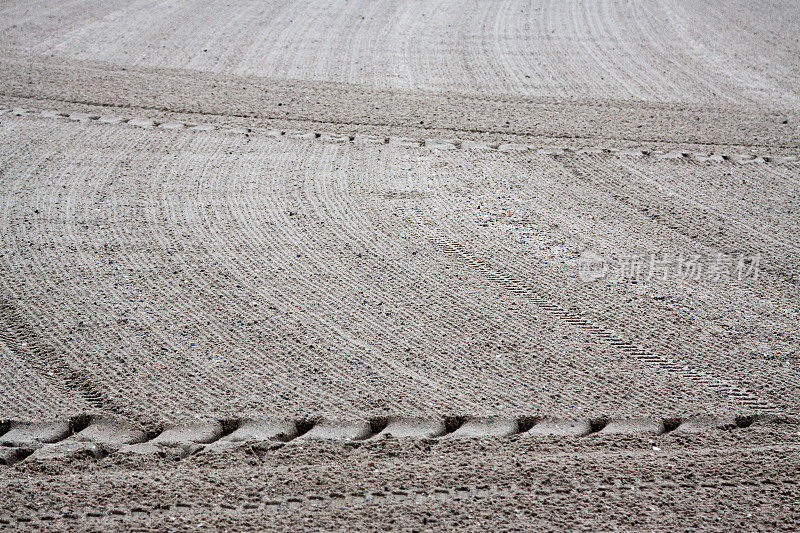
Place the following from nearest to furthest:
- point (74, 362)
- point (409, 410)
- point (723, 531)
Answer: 1. point (723, 531)
2. point (409, 410)
3. point (74, 362)

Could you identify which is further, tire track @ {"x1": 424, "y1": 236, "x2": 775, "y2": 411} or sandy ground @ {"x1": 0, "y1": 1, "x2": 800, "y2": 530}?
tire track @ {"x1": 424, "y1": 236, "x2": 775, "y2": 411}

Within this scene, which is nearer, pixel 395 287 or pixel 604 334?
pixel 604 334

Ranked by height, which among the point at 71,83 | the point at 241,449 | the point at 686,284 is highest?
the point at 71,83

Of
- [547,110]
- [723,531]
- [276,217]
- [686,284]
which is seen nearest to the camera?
[723,531]

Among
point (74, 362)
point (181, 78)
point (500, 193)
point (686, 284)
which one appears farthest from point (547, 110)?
point (74, 362)

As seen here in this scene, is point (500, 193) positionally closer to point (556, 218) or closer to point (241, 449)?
point (556, 218)

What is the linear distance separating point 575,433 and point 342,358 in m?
1.37

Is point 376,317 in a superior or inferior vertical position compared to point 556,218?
inferior

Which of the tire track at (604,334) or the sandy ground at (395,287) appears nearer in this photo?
the sandy ground at (395,287)

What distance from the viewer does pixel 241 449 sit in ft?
12.0

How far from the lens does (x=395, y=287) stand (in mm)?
5109

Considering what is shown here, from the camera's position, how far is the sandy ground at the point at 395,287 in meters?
3.49

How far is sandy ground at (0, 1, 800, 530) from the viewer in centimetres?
349

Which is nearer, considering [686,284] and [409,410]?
[409,410]
